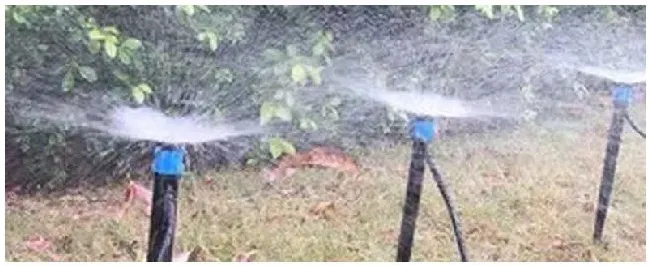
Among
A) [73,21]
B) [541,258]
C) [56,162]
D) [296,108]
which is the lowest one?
[541,258]

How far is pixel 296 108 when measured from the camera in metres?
1.72

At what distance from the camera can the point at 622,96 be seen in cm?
176

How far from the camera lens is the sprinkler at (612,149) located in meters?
1.76

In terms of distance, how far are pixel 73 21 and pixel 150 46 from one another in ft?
0.40

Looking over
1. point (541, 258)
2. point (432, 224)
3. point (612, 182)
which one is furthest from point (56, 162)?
point (612, 182)

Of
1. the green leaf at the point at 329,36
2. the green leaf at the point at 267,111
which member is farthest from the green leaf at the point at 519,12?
the green leaf at the point at 267,111

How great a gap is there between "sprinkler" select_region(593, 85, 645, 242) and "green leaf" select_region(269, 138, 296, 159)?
52 centimetres

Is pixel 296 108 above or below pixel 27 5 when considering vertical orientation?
below

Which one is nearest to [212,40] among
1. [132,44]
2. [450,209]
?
[132,44]

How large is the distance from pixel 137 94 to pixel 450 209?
1.77 ft

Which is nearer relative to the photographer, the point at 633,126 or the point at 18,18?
the point at 18,18

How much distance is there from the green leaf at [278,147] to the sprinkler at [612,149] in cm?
52

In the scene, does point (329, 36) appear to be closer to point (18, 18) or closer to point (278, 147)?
point (278, 147)

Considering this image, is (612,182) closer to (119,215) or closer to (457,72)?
(457,72)
